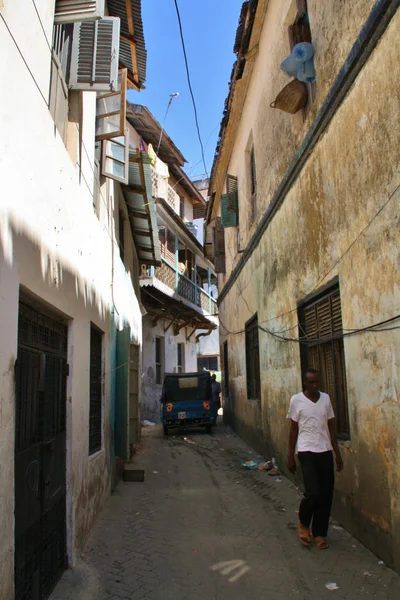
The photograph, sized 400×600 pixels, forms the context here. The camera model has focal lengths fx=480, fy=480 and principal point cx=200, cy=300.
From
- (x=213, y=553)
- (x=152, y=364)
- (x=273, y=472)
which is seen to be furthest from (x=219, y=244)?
(x=213, y=553)

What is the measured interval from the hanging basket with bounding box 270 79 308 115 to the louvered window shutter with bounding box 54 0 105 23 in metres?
2.96

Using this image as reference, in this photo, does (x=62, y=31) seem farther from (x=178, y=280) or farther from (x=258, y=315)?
(x=178, y=280)

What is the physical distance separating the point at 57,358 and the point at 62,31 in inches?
133

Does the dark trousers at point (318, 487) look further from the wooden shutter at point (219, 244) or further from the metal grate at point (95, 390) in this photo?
the wooden shutter at point (219, 244)

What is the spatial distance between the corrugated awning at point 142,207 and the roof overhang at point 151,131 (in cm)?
550

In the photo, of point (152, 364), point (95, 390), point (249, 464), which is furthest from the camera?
point (152, 364)

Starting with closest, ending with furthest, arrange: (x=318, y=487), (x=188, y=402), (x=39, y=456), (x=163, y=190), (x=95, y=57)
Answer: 1. (x=39, y=456)
2. (x=318, y=487)
3. (x=95, y=57)
4. (x=188, y=402)
5. (x=163, y=190)

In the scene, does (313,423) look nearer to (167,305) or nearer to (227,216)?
(227,216)

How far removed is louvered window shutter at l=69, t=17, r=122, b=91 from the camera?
5031mm

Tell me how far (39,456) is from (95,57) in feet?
13.3

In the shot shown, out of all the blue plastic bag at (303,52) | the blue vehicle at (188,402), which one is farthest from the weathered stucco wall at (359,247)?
the blue vehicle at (188,402)

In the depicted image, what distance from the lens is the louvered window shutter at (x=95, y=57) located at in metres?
5.03

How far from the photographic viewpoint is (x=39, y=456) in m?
3.67

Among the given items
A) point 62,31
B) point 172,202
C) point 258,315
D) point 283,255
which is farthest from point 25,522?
point 172,202
